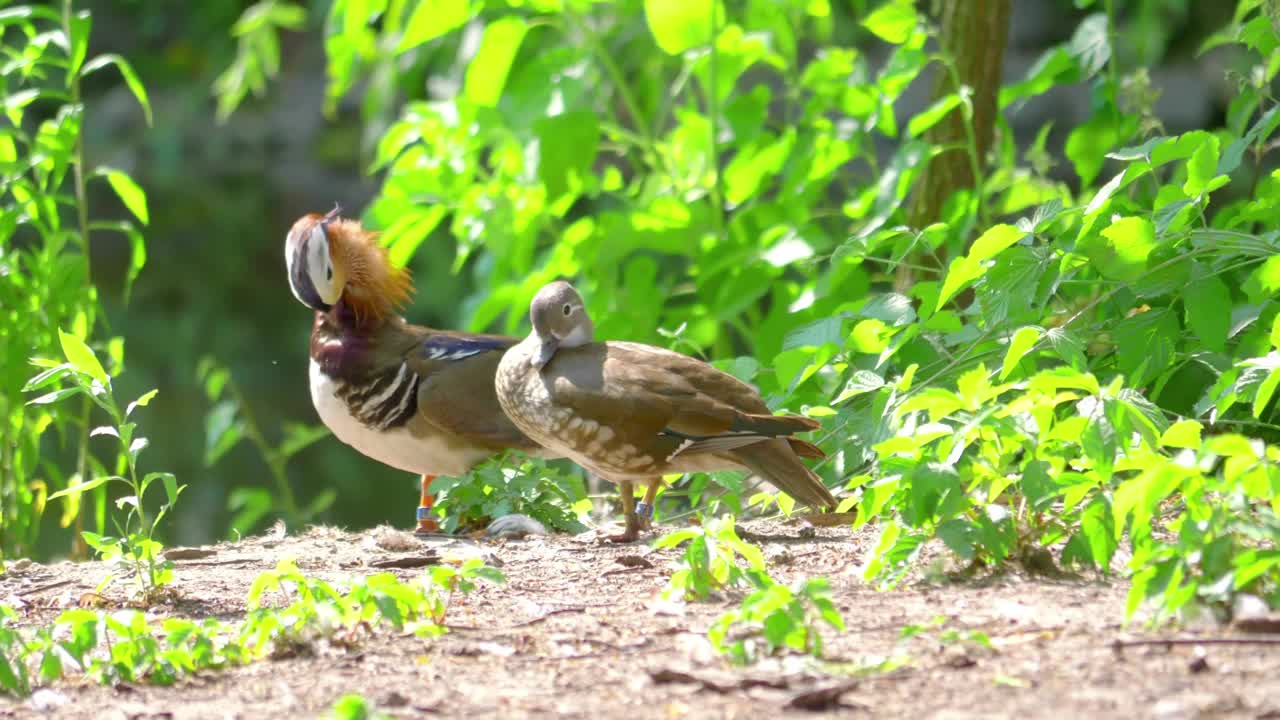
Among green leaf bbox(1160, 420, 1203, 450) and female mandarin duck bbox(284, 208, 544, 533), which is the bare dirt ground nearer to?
green leaf bbox(1160, 420, 1203, 450)

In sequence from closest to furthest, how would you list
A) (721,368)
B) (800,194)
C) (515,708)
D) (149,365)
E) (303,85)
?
(515,708) → (721,368) → (800,194) → (149,365) → (303,85)

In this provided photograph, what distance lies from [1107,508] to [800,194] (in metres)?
2.80

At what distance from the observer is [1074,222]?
366 cm

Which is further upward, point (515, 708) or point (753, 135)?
point (753, 135)

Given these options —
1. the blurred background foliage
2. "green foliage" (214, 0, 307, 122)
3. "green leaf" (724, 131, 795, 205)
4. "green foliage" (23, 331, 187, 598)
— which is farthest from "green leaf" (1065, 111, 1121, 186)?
"green foliage" (214, 0, 307, 122)

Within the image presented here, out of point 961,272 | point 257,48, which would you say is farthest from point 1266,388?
→ point 257,48

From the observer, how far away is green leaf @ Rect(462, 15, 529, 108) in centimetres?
527

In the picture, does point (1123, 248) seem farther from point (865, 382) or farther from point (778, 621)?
point (778, 621)

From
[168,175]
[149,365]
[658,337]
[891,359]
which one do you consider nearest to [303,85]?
[168,175]

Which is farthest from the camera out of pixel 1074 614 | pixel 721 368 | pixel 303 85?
pixel 303 85

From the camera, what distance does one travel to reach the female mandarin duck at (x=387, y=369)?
4375 mm

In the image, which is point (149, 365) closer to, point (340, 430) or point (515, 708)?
point (340, 430)

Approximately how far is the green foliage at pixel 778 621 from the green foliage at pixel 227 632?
501mm

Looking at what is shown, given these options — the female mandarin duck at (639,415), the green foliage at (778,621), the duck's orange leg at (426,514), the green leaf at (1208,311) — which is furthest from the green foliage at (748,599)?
the duck's orange leg at (426,514)
